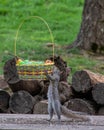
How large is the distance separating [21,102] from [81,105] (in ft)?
2.87

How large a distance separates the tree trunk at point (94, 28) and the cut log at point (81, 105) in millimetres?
4573

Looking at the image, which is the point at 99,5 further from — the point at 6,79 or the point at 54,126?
the point at 54,126

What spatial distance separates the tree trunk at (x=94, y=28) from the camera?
13586mm

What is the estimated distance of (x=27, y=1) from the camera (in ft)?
63.1

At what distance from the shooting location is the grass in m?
13.2

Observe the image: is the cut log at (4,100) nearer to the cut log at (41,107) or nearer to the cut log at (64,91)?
the cut log at (41,107)

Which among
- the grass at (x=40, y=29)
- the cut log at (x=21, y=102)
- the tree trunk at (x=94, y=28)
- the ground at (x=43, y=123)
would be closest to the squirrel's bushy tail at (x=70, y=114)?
the ground at (x=43, y=123)

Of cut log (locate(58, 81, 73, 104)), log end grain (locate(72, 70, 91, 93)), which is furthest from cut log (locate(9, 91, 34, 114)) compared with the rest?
log end grain (locate(72, 70, 91, 93))

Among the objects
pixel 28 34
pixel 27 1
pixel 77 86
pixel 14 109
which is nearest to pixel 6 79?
pixel 14 109

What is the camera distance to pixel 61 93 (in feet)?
30.5

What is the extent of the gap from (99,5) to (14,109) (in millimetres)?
5006

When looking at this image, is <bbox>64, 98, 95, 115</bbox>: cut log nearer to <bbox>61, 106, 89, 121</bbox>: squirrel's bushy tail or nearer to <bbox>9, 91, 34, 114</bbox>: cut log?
<bbox>9, 91, 34, 114</bbox>: cut log

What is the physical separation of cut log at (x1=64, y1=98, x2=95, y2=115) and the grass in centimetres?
277

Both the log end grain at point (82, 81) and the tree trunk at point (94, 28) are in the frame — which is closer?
the log end grain at point (82, 81)
